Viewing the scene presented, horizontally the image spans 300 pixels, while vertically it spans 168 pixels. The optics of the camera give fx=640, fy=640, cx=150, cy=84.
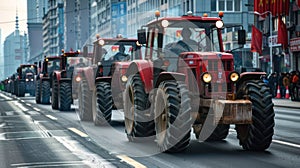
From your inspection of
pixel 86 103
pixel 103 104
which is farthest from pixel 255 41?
pixel 103 104

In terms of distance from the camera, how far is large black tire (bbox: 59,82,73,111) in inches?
1025

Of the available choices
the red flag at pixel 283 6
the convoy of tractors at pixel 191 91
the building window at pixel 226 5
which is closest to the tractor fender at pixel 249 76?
the convoy of tractors at pixel 191 91

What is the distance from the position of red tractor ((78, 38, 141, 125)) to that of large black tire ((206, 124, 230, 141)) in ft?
14.3

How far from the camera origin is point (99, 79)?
715 inches

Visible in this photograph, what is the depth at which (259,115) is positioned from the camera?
11.0 m

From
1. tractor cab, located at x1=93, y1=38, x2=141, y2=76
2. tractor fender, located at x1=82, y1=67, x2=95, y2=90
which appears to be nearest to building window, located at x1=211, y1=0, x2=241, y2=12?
tractor fender, located at x1=82, y1=67, x2=95, y2=90

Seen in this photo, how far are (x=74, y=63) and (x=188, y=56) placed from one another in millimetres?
17460

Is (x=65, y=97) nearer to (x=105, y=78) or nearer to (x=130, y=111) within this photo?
(x=105, y=78)

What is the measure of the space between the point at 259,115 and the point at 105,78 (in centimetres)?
781

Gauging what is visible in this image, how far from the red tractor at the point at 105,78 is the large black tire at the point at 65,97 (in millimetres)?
6163

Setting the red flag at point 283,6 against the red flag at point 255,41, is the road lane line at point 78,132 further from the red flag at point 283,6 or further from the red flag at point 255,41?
the red flag at point 255,41

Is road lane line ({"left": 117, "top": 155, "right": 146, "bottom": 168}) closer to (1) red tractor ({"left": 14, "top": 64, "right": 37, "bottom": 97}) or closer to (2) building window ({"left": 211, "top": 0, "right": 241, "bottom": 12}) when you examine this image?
(1) red tractor ({"left": 14, "top": 64, "right": 37, "bottom": 97})

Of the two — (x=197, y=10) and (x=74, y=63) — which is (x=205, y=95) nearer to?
(x=74, y=63)

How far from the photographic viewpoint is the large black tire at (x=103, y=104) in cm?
1736
